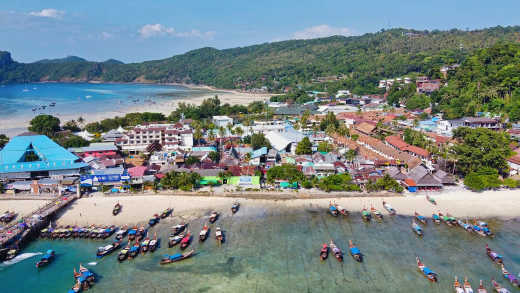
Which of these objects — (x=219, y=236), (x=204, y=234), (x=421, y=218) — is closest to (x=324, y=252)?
(x=219, y=236)

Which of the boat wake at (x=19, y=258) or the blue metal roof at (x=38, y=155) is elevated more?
the blue metal roof at (x=38, y=155)

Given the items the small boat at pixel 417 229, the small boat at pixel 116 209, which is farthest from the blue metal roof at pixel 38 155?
the small boat at pixel 417 229

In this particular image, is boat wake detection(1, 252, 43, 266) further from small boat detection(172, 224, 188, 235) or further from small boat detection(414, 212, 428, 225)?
small boat detection(414, 212, 428, 225)

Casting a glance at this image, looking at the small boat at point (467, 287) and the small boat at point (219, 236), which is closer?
the small boat at point (467, 287)

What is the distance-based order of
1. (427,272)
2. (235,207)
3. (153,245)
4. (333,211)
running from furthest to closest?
(235,207)
(333,211)
(153,245)
(427,272)

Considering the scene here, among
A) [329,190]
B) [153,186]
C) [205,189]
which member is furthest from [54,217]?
[329,190]

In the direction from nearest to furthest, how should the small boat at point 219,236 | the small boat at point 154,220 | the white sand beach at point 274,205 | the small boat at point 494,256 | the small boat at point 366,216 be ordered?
1. the small boat at point 494,256
2. the small boat at point 219,236
3. the small boat at point 154,220
4. the small boat at point 366,216
5. the white sand beach at point 274,205

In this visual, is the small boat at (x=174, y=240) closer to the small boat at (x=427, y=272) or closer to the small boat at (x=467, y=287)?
the small boat at (x=427, y=272)

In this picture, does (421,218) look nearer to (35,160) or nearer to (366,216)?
(366,216)
